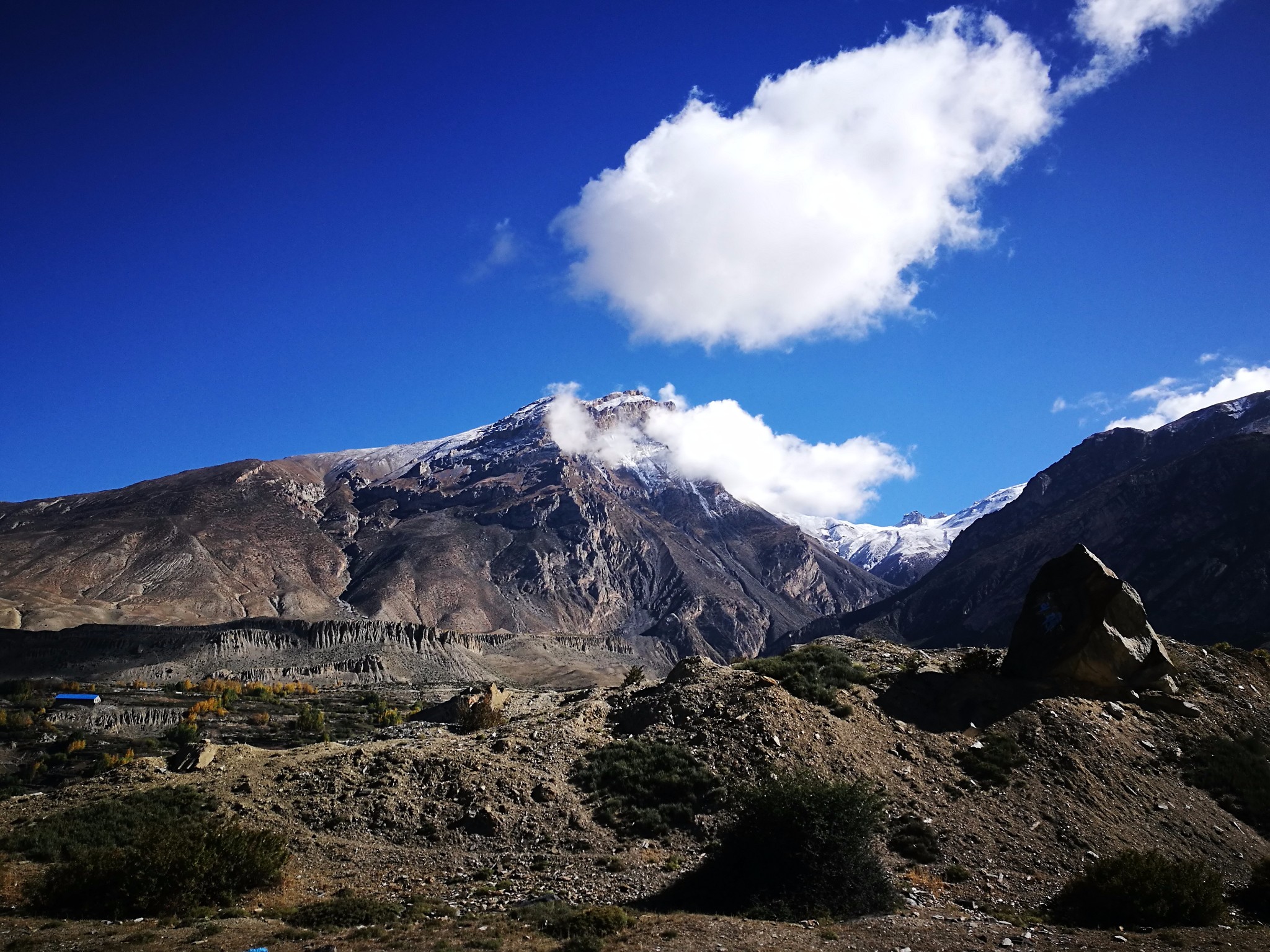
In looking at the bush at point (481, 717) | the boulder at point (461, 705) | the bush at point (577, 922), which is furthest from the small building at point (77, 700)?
the bush at point (577, 922)

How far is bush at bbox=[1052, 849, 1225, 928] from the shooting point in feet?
46.5

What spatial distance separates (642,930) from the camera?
13.1m

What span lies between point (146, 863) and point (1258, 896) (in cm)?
2054

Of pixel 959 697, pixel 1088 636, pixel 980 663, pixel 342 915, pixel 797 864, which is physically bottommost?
pixel 797 864

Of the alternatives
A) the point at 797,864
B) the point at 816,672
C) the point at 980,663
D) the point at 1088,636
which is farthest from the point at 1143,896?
the point at 980,663

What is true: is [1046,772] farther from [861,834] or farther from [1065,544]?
[1065,544]

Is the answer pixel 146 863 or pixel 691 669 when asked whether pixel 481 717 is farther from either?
pixel 146 863

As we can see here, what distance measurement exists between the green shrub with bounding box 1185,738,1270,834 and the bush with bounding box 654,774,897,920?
1181 centimetres

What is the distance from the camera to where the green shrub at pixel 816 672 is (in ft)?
79.2

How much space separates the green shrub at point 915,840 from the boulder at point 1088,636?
892cm

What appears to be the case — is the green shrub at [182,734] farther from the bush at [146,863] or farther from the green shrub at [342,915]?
the green shrub at [342,915]

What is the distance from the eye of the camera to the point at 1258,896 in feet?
52.9

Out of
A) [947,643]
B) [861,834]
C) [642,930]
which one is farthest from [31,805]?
[947,643]

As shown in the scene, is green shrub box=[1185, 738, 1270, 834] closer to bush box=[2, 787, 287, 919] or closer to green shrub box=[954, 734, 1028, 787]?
green shrub box=[954, 734, 1028, 787]
